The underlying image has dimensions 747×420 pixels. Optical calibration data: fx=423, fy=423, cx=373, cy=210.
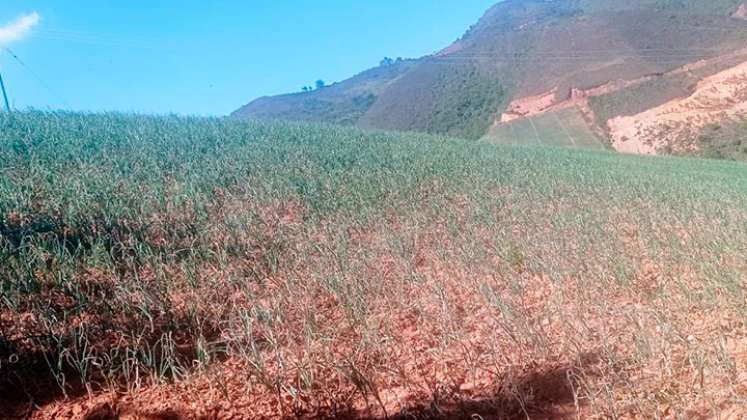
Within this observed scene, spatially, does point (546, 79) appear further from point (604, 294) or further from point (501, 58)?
point (604, 294)

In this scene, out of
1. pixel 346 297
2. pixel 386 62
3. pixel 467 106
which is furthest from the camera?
pixel 386 62

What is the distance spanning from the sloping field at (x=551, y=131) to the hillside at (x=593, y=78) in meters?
0.31

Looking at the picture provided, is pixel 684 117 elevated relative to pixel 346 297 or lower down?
lower down

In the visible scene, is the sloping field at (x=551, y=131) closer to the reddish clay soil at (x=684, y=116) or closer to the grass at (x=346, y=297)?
the reddish clay soil at (x=684, y=116)

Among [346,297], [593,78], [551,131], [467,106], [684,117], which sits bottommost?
[684,117]

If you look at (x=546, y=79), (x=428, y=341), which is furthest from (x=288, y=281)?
(x=546, y=79)

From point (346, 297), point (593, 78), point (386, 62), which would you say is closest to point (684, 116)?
point (593, 78)

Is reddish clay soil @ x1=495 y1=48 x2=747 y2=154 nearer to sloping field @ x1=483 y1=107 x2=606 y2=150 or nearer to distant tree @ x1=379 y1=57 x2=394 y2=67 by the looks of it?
sloping field @ x1=483 y1=107 x2=606 y2=150

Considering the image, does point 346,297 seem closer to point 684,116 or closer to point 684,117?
point 684,117

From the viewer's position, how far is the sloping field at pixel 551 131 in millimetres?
31808

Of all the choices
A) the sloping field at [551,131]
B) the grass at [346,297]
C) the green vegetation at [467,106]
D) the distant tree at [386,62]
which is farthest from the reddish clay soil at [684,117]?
the distant tree at [386,62]

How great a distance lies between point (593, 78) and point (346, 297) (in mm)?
45056

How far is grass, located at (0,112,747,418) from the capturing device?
84.0 inches

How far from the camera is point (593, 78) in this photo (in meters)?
40.5
